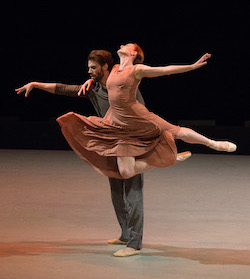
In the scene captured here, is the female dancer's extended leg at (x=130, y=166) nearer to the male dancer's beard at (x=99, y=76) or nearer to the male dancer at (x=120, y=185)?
the male dancer at (x=120, y=185)

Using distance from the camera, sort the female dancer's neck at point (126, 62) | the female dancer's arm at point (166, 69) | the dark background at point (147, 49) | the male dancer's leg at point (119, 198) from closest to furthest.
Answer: the female dancer's arm at point (166, 69), the female dancer's neck at point (126, 62), the male dancer's leg at point (119, 198), the dark background at point (147, 49)

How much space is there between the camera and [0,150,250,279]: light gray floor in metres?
3.33

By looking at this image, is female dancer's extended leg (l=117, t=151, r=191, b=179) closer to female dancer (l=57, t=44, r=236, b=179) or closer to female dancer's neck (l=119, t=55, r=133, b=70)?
female dancer (l=57, t=44, r=236, b=179)

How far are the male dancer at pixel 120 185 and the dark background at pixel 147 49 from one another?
5212mm

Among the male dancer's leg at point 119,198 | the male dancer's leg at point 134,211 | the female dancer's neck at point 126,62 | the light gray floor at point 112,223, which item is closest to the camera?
the light gray floor at point 112,223

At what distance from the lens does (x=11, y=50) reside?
10.0 metres

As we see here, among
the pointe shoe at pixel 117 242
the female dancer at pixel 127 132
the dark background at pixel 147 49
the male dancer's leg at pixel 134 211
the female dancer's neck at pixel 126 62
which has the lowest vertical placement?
the pointe shoe at pixel 117 242

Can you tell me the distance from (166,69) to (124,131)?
441mm

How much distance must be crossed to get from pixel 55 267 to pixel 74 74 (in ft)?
22.9

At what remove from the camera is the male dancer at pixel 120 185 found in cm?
360

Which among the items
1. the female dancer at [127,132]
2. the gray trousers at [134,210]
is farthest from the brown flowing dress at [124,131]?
the gray trousers at [134,210]

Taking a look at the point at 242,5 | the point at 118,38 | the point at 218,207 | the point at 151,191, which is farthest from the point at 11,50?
the point at 218,207

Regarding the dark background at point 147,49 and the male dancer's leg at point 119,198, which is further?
the dark background at point 147,49

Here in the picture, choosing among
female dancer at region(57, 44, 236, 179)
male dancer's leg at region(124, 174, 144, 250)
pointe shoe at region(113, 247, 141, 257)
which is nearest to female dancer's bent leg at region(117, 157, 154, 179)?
female dancer at region(57, 44, 236, 179)
